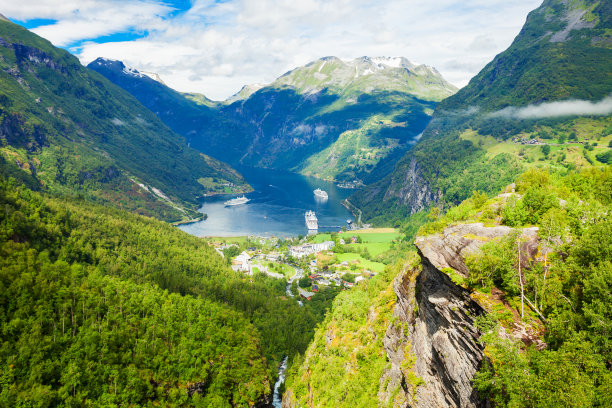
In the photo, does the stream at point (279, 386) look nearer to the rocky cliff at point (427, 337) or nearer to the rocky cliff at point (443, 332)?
the rocky cliff at point (427, 337)

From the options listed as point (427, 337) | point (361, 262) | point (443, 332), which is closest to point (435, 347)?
point (443, 332)

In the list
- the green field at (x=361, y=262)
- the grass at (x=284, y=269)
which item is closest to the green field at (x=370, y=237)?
the green field at (x=361, y=262)

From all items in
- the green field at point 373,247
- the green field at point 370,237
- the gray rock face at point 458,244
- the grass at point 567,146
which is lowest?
the green field at point 373,247

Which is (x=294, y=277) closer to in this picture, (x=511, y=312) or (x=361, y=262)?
(x=361, y=262)

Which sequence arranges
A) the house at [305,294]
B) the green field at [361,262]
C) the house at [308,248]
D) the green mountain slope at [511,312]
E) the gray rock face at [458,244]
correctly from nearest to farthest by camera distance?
the green mountain slope at [511,312], the gray rock face at [458,244], the house at [305,294], the green field at [361,262], the house at [308,248]

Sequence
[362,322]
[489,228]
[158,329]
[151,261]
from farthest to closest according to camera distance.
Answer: [151,261] → [158,329] → [362,322] → [489,228]

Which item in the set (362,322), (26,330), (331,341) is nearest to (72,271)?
(26,330)

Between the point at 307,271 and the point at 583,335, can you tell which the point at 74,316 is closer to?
the point at 583,335
